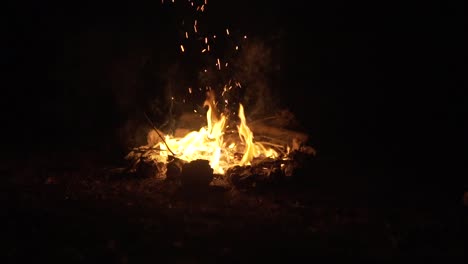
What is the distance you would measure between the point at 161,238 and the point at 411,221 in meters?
2.91

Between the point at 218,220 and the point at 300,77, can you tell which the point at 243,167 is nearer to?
the point at 218,220

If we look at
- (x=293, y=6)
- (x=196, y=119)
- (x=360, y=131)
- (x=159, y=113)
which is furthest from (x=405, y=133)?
(x=159, y=113)

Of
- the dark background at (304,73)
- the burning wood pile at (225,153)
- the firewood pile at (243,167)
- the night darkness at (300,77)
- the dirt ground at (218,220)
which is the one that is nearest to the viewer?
the dirt ground at (218,220)

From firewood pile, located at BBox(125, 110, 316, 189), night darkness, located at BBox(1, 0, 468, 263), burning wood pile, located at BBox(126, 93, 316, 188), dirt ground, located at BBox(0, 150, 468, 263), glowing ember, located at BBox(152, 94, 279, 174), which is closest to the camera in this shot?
dirt ground, located at BBox(0, 150, 468, 263)

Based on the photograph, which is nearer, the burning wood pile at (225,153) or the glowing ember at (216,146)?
the burning wood pile at (225,153)

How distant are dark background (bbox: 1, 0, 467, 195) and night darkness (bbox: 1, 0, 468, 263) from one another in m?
0.02

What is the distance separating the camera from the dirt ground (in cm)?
481

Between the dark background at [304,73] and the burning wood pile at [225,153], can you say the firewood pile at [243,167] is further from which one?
the dark background at [304,73]

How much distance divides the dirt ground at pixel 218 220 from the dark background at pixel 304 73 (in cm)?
122

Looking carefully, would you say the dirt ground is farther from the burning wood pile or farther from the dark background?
the dark background

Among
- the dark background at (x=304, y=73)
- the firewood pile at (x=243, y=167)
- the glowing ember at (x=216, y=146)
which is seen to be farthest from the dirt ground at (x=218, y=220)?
the dark background at (x=304, y=73)

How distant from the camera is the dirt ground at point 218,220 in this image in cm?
481

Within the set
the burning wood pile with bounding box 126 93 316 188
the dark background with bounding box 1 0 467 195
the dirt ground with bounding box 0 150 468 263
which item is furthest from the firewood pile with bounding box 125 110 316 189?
the dark background with bounding box 1 0 467 195

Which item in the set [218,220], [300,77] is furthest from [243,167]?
[300,77]
